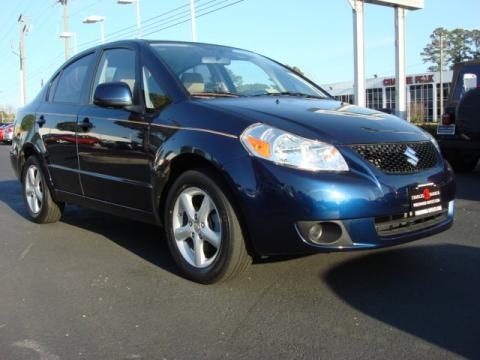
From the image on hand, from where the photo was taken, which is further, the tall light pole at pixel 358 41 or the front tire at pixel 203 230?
the tall light pole at pixel 358 41

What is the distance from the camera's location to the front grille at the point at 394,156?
12.3 feet

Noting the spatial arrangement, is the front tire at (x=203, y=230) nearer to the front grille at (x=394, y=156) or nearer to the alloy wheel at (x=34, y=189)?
the front grille at (x=394, y=156)

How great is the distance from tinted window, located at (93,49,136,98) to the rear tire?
4.61 ft

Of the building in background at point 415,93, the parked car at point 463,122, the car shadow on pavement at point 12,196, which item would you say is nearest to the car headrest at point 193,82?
the car shadow on pavement at point 12,196

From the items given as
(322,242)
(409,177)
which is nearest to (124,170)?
(322,242)

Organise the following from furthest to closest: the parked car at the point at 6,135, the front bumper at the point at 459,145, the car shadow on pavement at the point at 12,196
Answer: the parked car at the point at 6,135, the front bumper at the point at 459,145, the car shadow on pavement at the point at 12,196

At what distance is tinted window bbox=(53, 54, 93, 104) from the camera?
562cm

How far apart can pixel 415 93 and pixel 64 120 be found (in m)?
59.4

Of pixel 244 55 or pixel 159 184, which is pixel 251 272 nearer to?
pixel 159 184

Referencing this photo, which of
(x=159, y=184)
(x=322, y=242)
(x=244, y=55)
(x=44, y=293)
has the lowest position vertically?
(x=44, y=293)

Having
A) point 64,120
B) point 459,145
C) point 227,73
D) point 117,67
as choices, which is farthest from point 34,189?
point 459,145

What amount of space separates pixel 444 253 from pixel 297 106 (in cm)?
164

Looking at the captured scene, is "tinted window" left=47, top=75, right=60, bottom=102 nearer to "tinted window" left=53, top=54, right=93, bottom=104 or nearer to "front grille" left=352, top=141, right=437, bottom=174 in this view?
"tinted window" left=53, top=54, right=93, bottom=104

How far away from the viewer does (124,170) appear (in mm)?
4691
